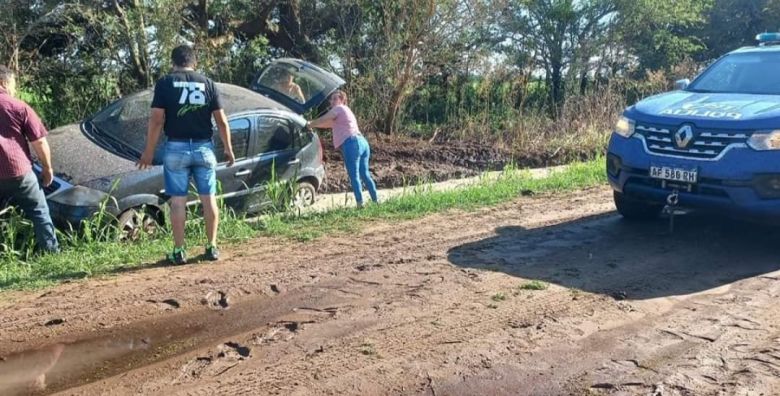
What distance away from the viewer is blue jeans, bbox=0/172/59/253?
6.32 meters

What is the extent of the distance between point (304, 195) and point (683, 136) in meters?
4.62

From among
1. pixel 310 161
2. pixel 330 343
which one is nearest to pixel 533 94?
pixel 310 161

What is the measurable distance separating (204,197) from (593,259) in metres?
3.48

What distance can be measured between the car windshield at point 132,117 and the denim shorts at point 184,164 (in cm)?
159

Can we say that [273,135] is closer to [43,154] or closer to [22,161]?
[43,154]

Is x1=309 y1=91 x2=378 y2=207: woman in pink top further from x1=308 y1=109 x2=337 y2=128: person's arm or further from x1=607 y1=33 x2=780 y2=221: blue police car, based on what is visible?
x1=607 y1=33 x2=780 y2=221: blue police car

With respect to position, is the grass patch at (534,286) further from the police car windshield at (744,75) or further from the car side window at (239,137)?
the car side window at (239,137)

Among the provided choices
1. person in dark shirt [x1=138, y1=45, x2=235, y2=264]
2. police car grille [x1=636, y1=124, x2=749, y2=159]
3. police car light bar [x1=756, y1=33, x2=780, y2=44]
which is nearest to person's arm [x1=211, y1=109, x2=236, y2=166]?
person in dark shirt [x1=138, y1=45, x2=235, y2=264]

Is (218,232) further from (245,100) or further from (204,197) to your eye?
(245,100)

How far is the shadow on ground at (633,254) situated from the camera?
236 inches

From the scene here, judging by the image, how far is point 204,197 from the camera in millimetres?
6457

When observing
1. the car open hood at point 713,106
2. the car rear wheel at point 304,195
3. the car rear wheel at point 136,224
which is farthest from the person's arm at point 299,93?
the car open hood at point 713,106

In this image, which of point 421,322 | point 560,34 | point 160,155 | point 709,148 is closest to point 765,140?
point 709,148

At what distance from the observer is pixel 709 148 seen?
21.6 feet
